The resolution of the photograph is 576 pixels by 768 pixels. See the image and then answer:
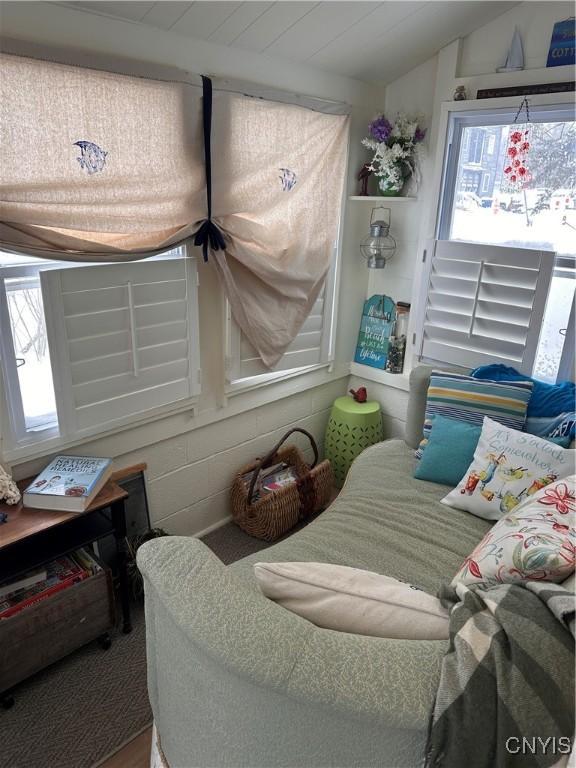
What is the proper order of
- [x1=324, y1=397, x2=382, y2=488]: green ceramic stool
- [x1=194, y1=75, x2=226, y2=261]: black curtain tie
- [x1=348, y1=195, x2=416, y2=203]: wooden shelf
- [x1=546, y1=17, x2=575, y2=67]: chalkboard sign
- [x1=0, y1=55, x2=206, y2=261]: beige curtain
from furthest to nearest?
[x1=324, y1=397, x2=382, y2=488]: green ceramic stool → [x1=348, y1=195, x2=416, y2=203]: wooden shelf → [x1=546, y1=17, x2=575, y2=67]: chalkboard sign → [x1=194, y1=75, x2=226, y2=261]: black curtain tie → [x1=0, y1=55, x2=206, y2=261]: beige curtain

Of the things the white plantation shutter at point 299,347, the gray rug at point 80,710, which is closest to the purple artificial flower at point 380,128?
the white plantation shutter at point 299,347

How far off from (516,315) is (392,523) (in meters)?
1.15

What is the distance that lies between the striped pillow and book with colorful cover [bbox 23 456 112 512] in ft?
4.14

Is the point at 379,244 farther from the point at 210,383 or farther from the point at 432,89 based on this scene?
the point at 210,383

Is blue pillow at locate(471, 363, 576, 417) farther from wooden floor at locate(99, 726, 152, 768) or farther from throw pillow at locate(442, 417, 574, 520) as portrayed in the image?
wooden floor at locate(99, 726, 152, 768)

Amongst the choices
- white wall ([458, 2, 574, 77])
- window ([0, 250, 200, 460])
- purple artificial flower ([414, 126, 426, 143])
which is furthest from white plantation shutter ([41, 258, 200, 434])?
white wall ([458, 2, 574, 77])

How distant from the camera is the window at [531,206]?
7.17ft

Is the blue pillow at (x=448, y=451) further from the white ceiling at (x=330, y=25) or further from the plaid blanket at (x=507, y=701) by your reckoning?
the white ceiling at (x=330, y=25)

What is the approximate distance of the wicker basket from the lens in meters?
2.42

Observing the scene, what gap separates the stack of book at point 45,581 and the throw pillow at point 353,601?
979mm

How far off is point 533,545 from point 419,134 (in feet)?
6.57

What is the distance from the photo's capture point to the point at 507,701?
2.75 ft

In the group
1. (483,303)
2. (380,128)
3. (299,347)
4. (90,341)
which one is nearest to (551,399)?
(483,303)

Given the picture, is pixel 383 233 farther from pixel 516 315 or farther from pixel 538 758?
pixel 538 758
